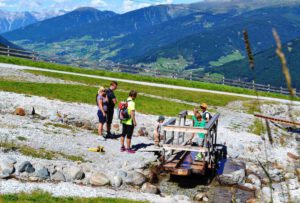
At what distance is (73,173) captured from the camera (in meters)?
14.4

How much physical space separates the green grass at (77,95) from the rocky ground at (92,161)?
74.6 inches

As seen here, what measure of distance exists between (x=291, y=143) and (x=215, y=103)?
12.3 meters

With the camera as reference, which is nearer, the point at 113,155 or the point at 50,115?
the point at 113,155

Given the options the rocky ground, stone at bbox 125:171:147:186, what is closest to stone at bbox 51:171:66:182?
the rocky ground

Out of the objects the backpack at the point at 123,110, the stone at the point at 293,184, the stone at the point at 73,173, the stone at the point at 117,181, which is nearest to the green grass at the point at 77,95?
the backpack at the point at 123,110

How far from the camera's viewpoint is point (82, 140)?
70.7ft

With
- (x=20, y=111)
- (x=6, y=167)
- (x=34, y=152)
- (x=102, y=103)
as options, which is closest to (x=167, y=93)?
(x=20, y=111)

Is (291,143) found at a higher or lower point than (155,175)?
higher

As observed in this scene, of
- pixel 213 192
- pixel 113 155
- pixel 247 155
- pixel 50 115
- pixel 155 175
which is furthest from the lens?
pixel 50 115

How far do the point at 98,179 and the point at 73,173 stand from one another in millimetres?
927

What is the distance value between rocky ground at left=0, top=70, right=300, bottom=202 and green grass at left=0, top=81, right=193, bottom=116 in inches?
74.6

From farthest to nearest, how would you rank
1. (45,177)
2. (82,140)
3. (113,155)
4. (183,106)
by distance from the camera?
(183,106) → (82,140) → (113,155) → (45,177)

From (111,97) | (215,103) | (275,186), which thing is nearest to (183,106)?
(215,103)

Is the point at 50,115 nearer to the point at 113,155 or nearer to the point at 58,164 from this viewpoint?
the point at 113,155
